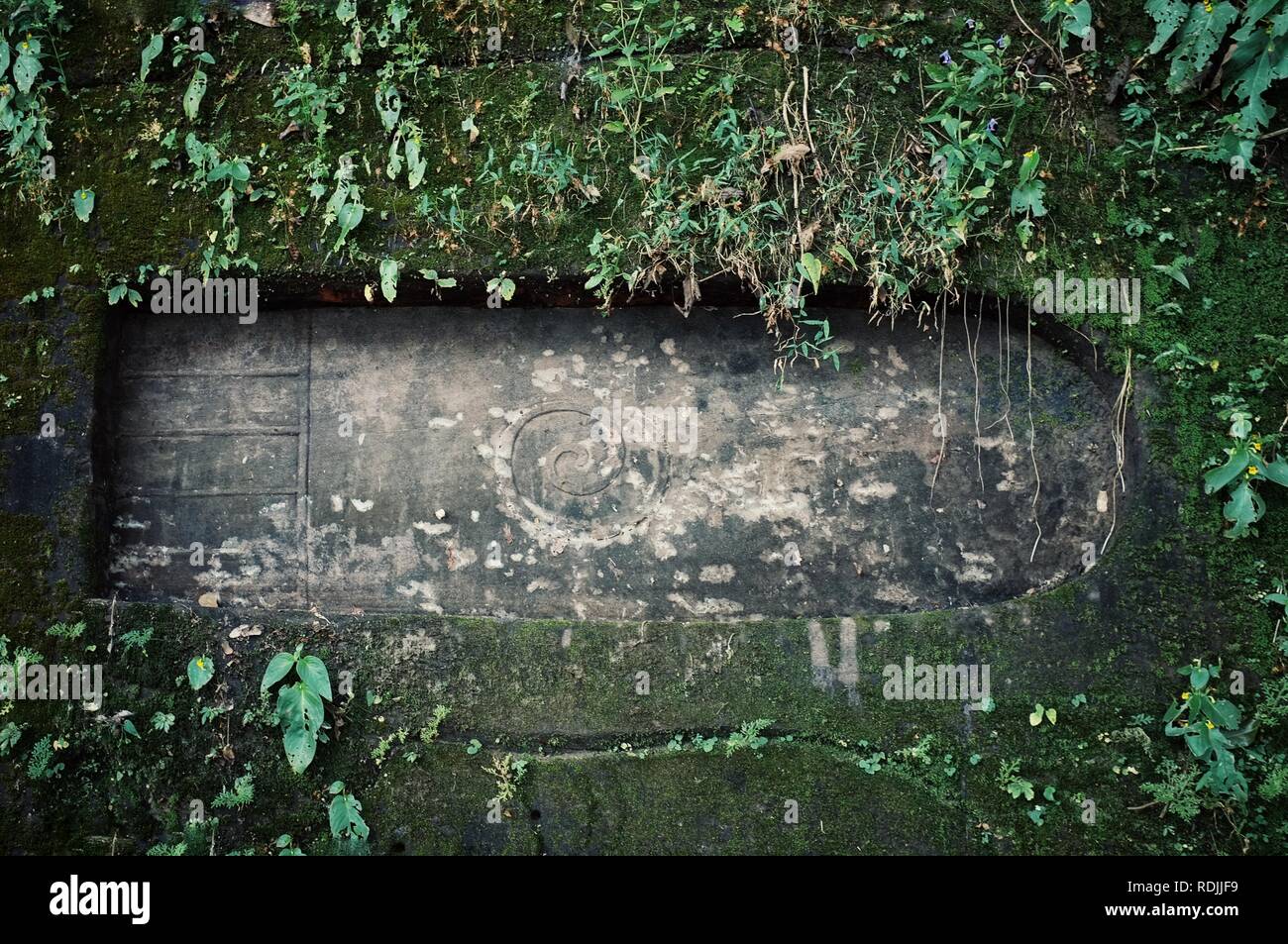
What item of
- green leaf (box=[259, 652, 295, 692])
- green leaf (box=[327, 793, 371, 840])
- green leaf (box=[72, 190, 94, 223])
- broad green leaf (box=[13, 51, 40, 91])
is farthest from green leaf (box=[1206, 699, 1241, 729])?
broad green leaf (box=[13, 51, 40, 91])

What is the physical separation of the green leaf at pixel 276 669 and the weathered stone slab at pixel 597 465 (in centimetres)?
40

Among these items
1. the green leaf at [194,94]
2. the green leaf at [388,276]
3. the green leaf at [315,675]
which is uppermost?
the green leaf at [194,94]

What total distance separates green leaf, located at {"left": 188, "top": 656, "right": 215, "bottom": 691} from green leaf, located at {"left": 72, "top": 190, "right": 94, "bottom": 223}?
1.95m

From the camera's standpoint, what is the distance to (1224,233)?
3.64 meters

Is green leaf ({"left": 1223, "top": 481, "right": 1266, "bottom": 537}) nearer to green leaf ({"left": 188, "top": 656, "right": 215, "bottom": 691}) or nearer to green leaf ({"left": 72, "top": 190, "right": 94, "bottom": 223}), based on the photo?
green leaf ({"left": 188, "top": 656, "right": 215, "bottom": 691})

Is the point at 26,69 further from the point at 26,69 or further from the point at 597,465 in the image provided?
the point at 597,465

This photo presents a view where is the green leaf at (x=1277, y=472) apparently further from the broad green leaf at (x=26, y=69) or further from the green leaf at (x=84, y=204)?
the broad green leaf at (x=26, y=69)

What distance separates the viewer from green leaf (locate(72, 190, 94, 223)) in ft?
12.6

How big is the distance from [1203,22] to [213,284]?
4.20 meters

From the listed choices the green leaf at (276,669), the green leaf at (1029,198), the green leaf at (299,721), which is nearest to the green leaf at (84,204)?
the green leaf at (276,669)

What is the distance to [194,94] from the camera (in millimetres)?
3824

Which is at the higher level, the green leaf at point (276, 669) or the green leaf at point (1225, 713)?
the green leaf at point (276, 669)

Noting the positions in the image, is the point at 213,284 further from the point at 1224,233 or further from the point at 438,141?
the point at 1224,233

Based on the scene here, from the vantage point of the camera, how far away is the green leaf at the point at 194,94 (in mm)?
3824
